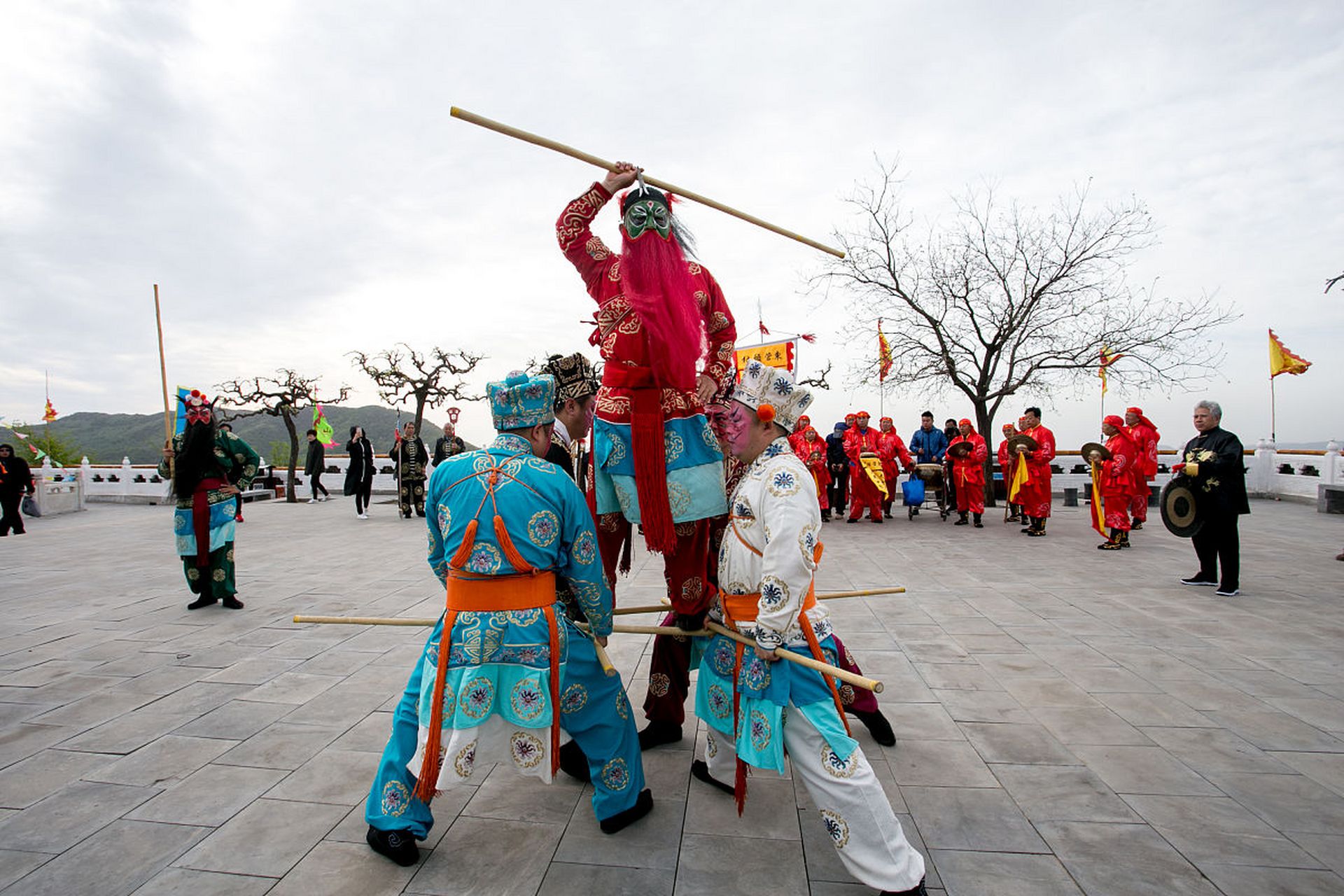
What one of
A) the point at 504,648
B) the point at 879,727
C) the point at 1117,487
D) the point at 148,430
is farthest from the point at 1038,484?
the point at 148,430

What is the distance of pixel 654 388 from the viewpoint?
8.93 ft

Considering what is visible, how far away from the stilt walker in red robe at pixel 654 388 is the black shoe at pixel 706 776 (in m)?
0.56

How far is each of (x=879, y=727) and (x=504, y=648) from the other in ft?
5.95

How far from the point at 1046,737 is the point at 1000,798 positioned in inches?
28.7

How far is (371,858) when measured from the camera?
2281 millimetres

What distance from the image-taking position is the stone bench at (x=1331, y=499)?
41.7 ft

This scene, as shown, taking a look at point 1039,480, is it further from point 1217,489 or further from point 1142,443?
point 1217,489

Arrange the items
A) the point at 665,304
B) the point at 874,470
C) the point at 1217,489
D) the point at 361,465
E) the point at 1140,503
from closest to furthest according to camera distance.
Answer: the point at 665,304 < the point at 1217,489 < the point at 1140,503 < the point at 874,470 < the point at 361,465

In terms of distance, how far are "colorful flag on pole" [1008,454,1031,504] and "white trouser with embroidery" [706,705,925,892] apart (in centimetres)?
947

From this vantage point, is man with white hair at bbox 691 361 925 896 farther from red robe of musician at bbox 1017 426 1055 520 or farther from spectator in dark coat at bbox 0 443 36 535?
spectator in dark coat at bbox 0 443 36 535

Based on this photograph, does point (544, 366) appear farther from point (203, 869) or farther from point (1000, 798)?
point (1000, 798)

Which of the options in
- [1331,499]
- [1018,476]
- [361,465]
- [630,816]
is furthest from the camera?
[361,465]

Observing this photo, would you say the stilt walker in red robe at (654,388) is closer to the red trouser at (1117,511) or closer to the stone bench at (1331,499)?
the red trouser at (1117,511)

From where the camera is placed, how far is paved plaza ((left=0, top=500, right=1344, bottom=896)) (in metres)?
2.21
